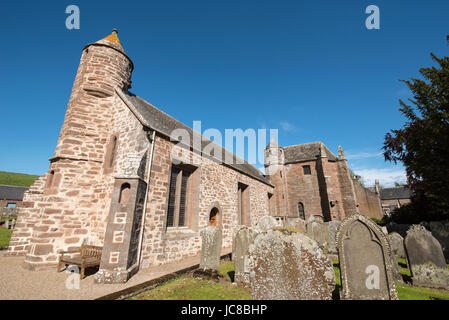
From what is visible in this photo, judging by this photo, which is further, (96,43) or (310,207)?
(310,207)

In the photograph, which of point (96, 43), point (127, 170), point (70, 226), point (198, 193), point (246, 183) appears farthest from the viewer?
point (246, 183)

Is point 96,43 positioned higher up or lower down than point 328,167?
higher up

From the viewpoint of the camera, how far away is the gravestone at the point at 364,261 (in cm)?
403

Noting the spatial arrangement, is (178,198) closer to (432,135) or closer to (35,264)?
(35,264)

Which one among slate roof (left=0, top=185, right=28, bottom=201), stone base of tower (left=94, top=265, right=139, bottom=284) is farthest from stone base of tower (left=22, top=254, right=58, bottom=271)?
slate roof (left=0, top=185, right=28, bottom=201)

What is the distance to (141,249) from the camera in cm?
688

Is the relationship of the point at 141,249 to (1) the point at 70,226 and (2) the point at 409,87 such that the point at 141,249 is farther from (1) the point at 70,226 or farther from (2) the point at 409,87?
(2) the point at 409,87

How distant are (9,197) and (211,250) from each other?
4975 centimetres

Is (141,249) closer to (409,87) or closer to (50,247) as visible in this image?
(50,247)

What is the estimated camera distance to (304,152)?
967 inches
